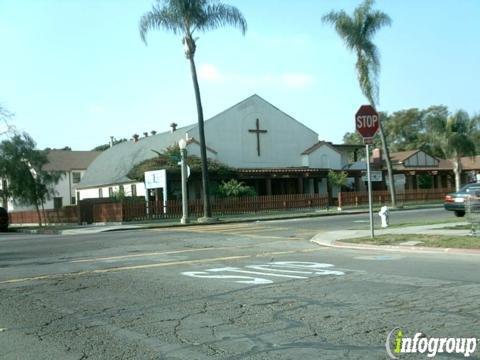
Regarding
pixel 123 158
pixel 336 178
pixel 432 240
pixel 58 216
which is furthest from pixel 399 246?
pixel 123 158

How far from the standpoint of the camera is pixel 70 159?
71188 mm

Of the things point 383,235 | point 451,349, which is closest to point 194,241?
point 383,235

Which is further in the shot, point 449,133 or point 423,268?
point 449,133

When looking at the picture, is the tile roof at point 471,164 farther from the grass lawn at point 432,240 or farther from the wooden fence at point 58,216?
the grass lawn at point 432,240

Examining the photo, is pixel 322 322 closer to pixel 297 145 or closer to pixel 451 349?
pixel 451 349

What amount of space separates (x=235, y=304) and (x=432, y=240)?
7911 mm

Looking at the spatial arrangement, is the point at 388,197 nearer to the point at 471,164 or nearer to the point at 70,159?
the point at 471,164

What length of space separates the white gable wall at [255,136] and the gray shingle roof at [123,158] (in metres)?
2.56

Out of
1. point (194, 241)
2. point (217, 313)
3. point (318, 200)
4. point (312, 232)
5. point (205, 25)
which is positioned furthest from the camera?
point (318, 200)

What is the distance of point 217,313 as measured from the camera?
7.52 meters

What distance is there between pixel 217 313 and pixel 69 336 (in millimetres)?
1861

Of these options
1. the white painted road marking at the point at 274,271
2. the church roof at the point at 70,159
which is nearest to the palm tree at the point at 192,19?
the white painted road marking at the point at 274,271

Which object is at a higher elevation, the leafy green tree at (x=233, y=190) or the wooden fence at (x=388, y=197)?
the leafy green tree at (x=233, y=190)

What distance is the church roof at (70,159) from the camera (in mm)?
67988
